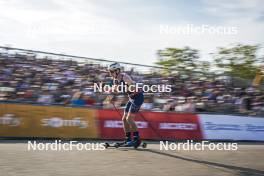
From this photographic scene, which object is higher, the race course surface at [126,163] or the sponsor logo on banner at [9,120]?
the sponsor logo on banner at [9,120]

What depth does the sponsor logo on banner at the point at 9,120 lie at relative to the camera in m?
14.4

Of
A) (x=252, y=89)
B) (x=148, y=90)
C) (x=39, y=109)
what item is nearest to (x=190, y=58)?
(x=252, y=89)

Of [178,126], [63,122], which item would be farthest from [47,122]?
[178,126]

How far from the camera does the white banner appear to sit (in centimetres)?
1875

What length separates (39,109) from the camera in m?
15.0

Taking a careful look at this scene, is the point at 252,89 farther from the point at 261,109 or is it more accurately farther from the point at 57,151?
the point at 57,151

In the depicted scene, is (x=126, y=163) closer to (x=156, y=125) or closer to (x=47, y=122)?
(x=47, y=122)

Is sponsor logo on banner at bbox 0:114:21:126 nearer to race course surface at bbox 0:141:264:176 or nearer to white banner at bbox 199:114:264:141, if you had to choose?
race course surface at bbox 0:141:264:176

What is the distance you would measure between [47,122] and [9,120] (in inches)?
52.0

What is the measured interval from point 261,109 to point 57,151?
13.3m

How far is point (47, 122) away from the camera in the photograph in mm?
15188

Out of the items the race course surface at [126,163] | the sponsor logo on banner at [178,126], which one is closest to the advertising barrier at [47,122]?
the sponsor logo on banner at [178,126]

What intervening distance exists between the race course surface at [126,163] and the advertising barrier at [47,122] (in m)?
4.66

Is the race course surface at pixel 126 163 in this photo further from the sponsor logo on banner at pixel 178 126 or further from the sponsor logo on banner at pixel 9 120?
the sponsor logo on banner at pixel 178 126
